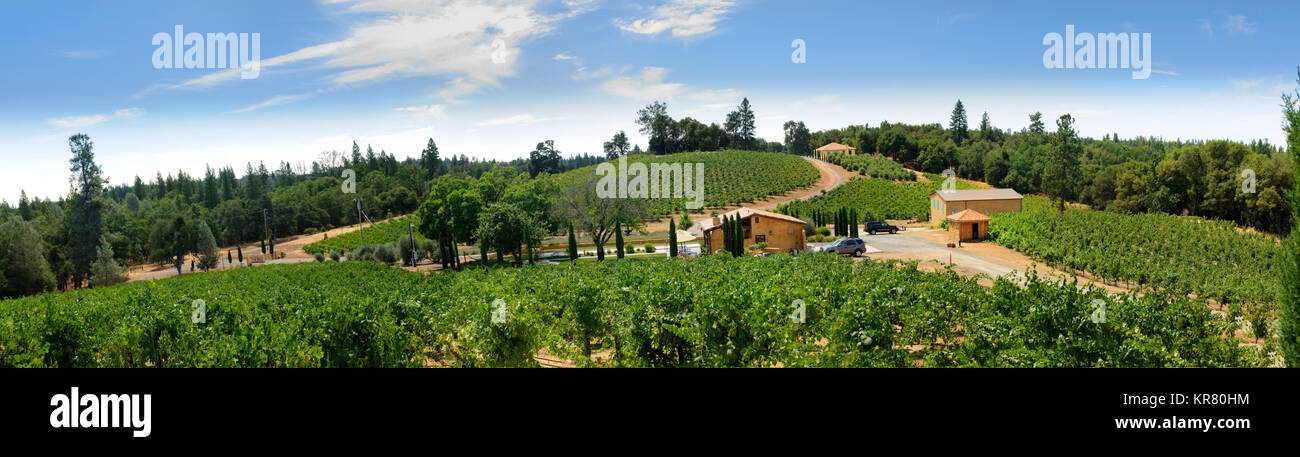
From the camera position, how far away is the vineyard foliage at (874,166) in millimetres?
84688

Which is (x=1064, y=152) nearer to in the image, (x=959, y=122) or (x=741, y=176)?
(x=741, y=176)

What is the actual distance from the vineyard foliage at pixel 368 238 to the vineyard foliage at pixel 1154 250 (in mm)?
59165

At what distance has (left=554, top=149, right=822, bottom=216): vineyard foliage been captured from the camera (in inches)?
2906

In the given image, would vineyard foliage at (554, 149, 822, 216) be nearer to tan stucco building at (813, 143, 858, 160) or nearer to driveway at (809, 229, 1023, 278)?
tan stucco building at (813, 143, 858, 160)

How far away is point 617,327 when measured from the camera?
9789 mm

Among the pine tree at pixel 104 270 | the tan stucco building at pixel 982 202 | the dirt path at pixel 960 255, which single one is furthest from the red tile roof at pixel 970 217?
the pine tree at pixel 104 270

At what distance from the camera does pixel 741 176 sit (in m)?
89.2

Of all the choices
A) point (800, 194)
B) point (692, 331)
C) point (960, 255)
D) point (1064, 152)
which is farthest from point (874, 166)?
point (692, 331)

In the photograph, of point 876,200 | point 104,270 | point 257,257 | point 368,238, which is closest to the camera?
point 104,270

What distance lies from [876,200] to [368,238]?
211 feet
